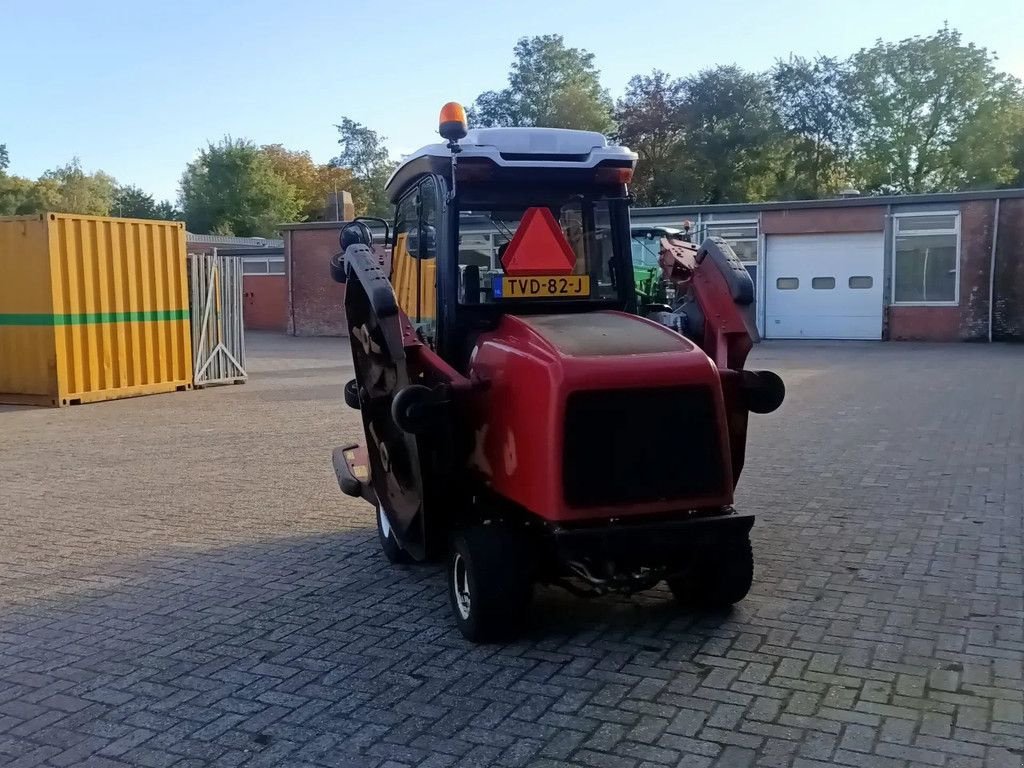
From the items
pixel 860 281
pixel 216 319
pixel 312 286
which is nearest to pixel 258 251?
pixel 312 286

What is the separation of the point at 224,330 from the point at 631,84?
40.7m

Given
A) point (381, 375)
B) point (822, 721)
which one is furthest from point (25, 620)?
point (822, 721)

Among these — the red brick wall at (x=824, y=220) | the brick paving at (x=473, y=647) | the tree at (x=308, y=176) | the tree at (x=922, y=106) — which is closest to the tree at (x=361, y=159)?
the tree at (x=308, y=176)

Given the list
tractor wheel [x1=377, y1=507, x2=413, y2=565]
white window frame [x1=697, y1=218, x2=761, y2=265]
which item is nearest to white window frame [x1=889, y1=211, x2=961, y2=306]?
white window frame [x1=697, y1=218, x2=761, y2=265]

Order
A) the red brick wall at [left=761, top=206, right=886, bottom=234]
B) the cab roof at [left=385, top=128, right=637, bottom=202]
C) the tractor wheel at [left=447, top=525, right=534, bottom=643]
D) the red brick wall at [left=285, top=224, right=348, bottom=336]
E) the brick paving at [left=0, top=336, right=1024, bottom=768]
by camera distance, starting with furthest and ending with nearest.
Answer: the red brick wall at [left=285, top=224, right=348, bottom=336]
the red brick wall at [left=761, top=206, right=886, bottom=234]
the cab roof at [left=385, top=128, right=637, bottom=202]
the tractor wheel at [left=447, top=525, right=534, bottom=643]
the brick paving at [left=0, top=336, right=1024, bottom=768]

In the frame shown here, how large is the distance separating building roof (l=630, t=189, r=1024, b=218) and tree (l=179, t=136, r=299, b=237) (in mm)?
41773

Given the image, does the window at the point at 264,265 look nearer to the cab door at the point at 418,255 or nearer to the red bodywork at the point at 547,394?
the cab door at the point at 418,255

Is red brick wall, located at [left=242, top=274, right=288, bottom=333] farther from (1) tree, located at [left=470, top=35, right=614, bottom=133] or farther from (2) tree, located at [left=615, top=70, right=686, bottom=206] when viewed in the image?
(1) tree, located at [left=470, top=35, right=614, bottom=133]

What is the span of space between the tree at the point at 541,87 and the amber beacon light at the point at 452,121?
58.2 metres

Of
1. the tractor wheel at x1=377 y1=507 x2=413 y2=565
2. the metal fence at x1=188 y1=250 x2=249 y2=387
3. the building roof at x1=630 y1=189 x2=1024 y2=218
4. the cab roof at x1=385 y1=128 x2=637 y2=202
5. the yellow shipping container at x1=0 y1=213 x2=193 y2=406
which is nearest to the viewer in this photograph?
the cab roof at x1=385 y1=128 x2=637 y2=202

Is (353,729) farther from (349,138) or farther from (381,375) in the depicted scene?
(349,138)

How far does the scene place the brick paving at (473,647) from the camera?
401cm

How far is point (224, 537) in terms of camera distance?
732 cm

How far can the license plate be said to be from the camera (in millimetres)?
5582
